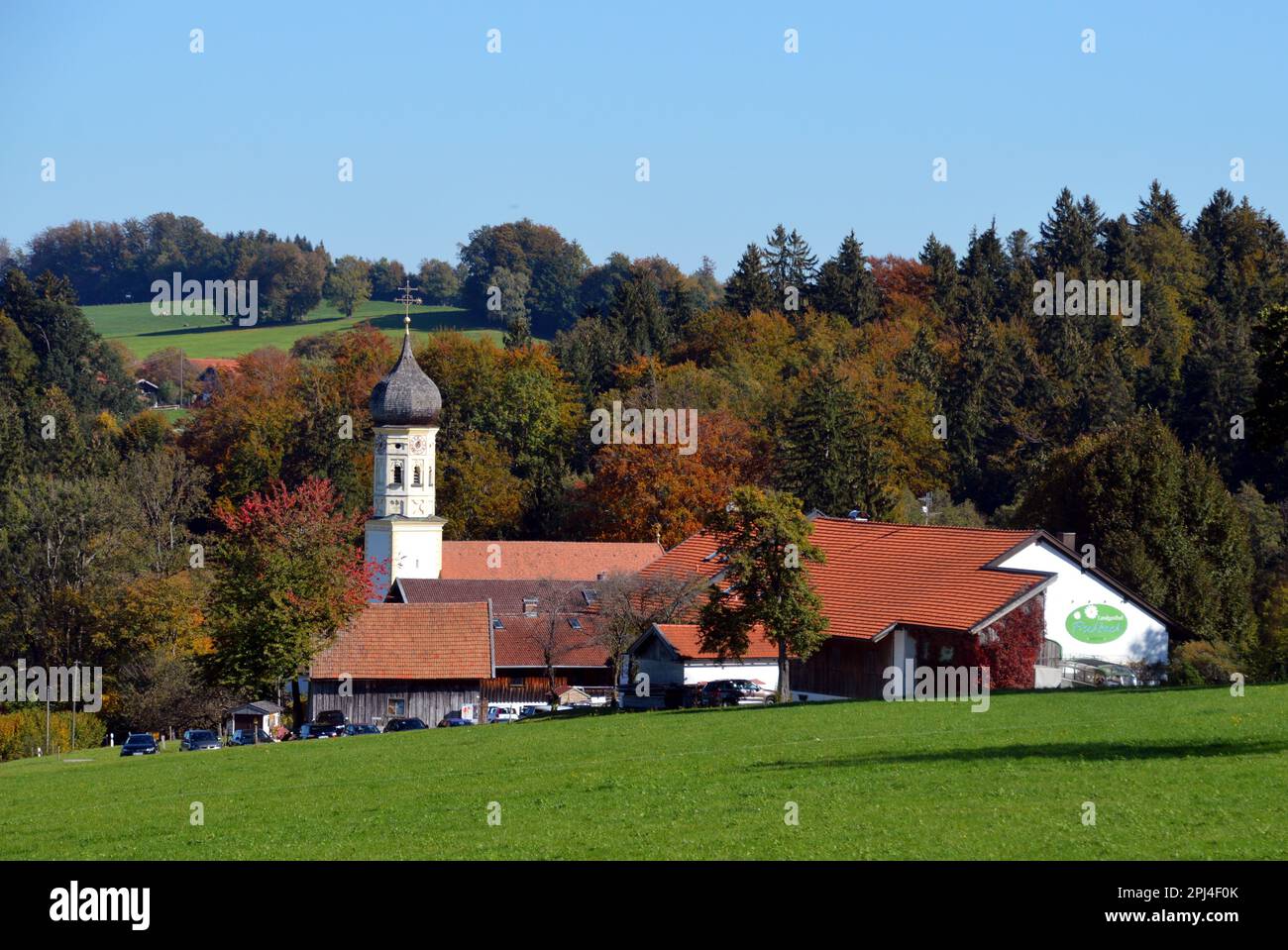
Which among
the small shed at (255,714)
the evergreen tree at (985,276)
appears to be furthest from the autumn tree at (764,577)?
the evergreen tree at (985,276)

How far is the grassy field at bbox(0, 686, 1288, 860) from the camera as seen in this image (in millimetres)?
17781

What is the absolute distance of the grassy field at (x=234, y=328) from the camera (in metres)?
162

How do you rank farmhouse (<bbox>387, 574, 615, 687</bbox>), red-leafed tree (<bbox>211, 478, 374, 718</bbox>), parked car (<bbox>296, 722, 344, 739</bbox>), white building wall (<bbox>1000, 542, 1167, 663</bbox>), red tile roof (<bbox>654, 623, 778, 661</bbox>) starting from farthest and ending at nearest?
farmhouse (<bbox>387, 574, 615, 687</bbox>), red tile roof (<bbox>654, 623, 778, 661</bbox>), white building wall (<bbox>1000, 542, 1167, 663</bbox>), parked car (<bbox>296, 722, 344, 739</bbox>), red-leafed tree (<bbox>211, 478, 374, 718</bbox>)

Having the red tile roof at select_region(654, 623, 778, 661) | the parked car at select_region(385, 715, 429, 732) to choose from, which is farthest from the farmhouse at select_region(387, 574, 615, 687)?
the parked car at select_region(385, 715, 429, 732)

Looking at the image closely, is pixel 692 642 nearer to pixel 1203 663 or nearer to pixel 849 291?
pixel 1203 663

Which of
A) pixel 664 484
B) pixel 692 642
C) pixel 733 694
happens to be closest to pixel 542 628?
pixel 692 642

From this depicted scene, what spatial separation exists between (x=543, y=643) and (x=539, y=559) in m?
11.6

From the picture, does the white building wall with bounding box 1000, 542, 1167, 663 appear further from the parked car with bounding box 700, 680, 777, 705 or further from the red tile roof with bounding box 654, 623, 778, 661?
the parked car with bounding box 700, 680, 777, 705

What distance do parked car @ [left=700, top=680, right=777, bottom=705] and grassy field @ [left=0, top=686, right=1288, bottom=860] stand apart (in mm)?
11675

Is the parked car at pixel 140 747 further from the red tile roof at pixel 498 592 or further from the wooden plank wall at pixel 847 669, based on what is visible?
the red tile roof at pixel 498 592

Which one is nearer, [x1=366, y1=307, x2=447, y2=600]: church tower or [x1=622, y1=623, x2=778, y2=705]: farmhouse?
[x1=622, y1=623, x2=778, y2=705]: farmhouse

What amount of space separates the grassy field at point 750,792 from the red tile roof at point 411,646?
19.1 m
